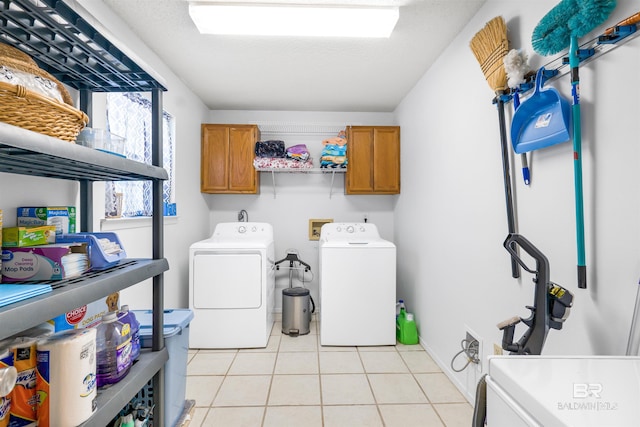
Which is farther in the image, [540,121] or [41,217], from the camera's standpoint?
[540,121]

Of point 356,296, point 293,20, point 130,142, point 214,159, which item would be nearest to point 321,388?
point 356,296

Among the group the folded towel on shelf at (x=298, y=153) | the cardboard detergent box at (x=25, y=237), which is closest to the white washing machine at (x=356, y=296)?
the folded towel on shelf at (x=298, y=153)

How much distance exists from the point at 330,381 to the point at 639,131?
218 centimetres

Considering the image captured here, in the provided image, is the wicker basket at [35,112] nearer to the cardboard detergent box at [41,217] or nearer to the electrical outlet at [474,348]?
the cardboard detergent box at [41,217]

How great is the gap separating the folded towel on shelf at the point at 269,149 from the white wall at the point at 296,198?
345 millimetres

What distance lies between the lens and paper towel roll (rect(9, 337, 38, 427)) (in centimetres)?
86

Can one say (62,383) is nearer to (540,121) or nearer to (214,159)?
(540,121)

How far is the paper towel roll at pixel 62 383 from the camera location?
34.9 inches

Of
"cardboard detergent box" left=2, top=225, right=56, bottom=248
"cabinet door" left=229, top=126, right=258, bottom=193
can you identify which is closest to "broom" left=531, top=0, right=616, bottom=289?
"cardboard detergent box" left=2, top=225, right=56, bottom=248

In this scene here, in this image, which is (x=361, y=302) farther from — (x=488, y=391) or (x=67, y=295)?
(x=67, y=295)

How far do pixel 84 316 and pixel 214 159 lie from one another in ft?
8.39

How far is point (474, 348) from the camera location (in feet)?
6.68

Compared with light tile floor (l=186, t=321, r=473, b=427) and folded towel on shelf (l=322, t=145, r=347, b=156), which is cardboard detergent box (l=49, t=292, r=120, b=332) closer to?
light tile floor (l=186, t=321, r=473, b=427)

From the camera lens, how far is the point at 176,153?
9.78ft
